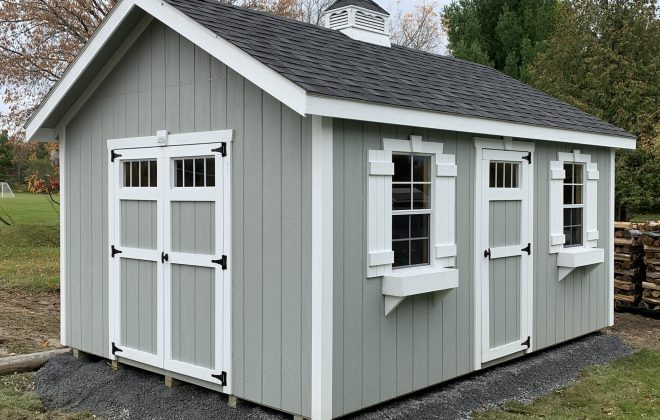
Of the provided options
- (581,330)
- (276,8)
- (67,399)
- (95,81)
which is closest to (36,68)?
(276,8)

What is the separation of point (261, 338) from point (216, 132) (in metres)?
1.69

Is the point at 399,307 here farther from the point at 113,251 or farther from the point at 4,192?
the point at 4,192

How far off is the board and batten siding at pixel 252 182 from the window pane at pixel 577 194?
436cm

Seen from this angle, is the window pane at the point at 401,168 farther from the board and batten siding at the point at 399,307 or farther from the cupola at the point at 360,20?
the cupola at the point at 360,20

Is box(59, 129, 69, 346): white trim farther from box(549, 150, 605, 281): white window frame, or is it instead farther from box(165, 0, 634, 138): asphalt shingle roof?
box(549, 150, 605, 281): white window frame

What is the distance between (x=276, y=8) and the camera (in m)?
20.6

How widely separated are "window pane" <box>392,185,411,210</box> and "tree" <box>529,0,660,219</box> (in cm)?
1812

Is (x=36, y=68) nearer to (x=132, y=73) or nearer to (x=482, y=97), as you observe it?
(x=132, y=73)

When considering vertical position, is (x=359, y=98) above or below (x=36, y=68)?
below

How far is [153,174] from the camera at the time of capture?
6.43 m

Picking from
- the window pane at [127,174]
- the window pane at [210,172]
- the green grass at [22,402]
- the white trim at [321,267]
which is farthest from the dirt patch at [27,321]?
the white trim at [321,267]

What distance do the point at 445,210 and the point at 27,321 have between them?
6375 millimetres

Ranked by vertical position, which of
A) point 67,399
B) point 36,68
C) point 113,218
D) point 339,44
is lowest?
point 67,399

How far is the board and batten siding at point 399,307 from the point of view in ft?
17.3
